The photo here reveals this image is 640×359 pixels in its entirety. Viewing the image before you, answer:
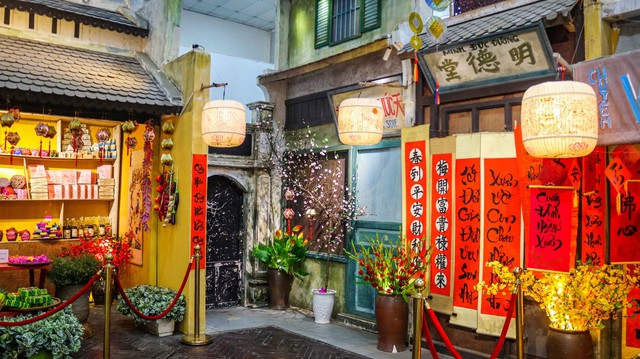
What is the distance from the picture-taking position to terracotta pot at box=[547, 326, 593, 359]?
19.9 ft

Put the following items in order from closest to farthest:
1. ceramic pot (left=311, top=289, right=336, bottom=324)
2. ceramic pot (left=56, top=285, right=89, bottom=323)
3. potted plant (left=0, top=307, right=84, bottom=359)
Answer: potted plant (left=0, top=307, right=84, bottom=359), ceramic pot (left=56, top=285, right=89, bottom=323), ceramic pot (left=311, top=289, right=336, bottom=324)

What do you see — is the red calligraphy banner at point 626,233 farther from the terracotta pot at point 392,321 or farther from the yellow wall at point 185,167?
the yellow wall at point 185,167

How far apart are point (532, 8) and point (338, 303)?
6.07m

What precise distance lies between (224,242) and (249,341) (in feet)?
10.0

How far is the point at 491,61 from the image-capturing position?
286 inches

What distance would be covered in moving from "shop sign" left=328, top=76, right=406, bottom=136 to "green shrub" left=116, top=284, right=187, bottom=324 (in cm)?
447

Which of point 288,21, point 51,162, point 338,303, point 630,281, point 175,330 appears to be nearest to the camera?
point 630,281

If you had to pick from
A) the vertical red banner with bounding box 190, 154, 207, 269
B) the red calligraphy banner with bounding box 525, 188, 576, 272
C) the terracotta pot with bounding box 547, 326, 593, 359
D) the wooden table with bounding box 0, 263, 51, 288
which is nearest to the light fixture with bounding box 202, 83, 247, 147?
the vertical red banner with bounding box 190, 154, 207, 269

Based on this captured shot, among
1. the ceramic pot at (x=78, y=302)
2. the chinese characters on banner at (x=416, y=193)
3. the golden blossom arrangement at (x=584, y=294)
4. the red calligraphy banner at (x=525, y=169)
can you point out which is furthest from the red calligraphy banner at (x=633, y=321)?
the ceramic pot at (x=78, y=302)

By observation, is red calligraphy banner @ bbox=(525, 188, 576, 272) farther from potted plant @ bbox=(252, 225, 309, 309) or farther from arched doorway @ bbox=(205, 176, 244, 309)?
arched doorway @ bbox=(205, 176, 244, 309)

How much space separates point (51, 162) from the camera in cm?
1088

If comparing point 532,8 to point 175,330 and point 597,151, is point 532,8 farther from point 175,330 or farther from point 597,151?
point 175,330

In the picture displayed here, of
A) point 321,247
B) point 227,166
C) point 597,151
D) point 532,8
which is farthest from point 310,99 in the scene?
point 597,151

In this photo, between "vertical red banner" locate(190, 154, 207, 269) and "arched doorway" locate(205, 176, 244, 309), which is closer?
"vertical red banner" locate(190, 154, 207, 269)
